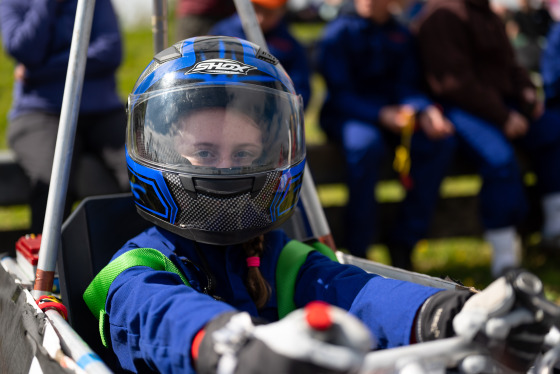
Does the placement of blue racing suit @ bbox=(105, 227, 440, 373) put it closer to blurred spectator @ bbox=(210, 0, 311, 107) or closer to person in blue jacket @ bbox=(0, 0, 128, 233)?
person in blue jacket @ bbox=(0, 0, 128, 233)

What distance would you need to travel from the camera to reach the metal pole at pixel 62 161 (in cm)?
229

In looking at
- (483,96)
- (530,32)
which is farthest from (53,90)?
(530,32)

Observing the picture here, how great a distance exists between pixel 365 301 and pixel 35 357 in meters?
0.91

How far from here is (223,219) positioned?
6.82 ft

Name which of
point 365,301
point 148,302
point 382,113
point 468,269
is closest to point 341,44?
point 382,113

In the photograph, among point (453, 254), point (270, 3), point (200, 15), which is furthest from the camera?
point (453, 254)

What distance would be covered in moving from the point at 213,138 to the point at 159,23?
0.92 m

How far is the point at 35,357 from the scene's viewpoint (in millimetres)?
1923

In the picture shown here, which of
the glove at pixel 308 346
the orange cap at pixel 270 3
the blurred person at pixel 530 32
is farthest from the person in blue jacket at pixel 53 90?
the blurred person at pixel 530 32

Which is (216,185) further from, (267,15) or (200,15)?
(200,15)

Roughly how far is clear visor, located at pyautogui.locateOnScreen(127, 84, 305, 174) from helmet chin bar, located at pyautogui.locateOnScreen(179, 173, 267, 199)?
23 mm

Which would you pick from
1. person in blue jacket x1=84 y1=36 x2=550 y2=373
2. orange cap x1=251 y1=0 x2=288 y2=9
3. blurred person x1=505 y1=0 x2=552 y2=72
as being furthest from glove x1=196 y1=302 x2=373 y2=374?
blurred person x1=505 y1=0 x2=552 y2=72

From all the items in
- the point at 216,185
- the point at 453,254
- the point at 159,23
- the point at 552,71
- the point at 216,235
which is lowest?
the point at 453,254

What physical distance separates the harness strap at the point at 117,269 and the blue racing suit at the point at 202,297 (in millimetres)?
37
